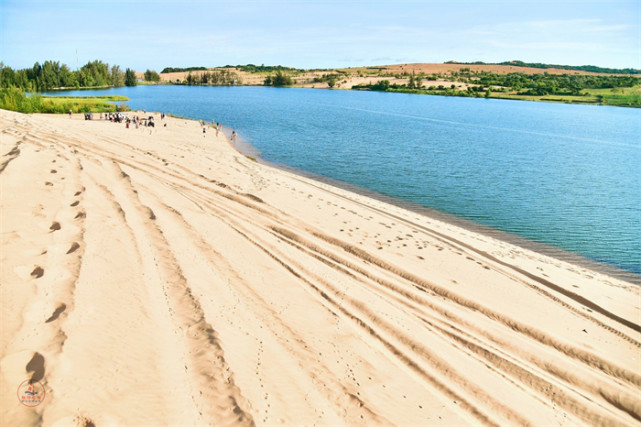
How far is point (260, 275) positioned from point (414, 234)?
835cm

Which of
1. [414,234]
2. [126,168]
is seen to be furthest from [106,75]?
[414,234]

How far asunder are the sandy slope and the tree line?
356 ft

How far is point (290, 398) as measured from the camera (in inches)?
232

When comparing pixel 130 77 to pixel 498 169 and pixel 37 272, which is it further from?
pixel 37 272

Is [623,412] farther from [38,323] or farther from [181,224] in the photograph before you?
[181,224]

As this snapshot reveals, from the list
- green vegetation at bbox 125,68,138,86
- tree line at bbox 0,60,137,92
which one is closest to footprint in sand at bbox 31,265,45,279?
tree line at bbox 0,60,137,92

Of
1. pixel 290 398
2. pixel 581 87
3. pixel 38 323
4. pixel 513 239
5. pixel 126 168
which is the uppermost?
pixel 581 87

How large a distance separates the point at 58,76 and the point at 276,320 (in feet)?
482

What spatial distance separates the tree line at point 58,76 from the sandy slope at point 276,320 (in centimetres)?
10849

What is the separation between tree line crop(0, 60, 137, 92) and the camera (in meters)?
99.2

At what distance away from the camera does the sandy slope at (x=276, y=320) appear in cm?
564

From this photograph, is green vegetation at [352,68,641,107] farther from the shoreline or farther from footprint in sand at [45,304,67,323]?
footprint in sand at [45,304,67,323]

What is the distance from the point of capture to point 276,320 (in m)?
7.99

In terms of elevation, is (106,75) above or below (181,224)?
above
